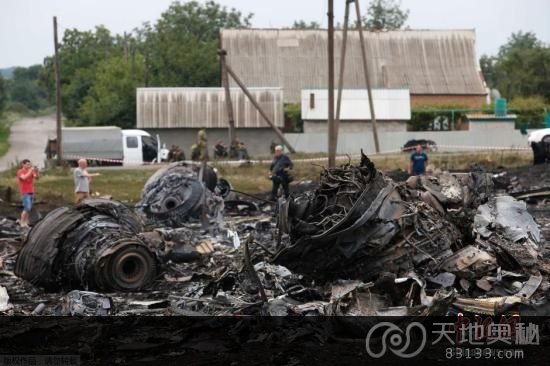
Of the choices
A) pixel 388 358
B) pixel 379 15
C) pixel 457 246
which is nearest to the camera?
pixel 388 358

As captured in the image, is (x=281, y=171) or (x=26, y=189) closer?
(x=26, y=189)

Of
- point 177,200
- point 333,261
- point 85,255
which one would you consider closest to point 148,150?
point 177,200

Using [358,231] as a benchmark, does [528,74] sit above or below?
above

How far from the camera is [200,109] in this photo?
146 feet

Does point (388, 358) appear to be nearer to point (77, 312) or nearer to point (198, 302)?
point (198, 302)

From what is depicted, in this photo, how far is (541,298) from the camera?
30.3 ft

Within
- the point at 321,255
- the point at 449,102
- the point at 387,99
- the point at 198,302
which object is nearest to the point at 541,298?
the point at 321,255

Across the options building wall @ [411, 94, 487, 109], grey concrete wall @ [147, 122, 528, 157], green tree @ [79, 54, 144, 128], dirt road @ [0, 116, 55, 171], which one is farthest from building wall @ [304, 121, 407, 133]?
green tree @ [79, 54, 144, 128]

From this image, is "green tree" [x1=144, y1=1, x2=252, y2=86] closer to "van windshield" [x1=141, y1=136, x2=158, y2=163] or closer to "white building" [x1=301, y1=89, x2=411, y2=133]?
"white building" [x1=301, y1=89, x2=411, y2=133]

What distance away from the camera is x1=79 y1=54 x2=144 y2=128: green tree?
180 feet

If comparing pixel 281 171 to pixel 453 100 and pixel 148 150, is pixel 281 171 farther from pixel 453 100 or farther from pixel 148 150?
pixel 453 100

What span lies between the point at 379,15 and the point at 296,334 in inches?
3322

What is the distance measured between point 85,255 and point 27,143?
4771 centimetres

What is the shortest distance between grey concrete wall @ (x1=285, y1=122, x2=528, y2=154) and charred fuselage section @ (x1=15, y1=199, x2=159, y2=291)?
28.5 metres
